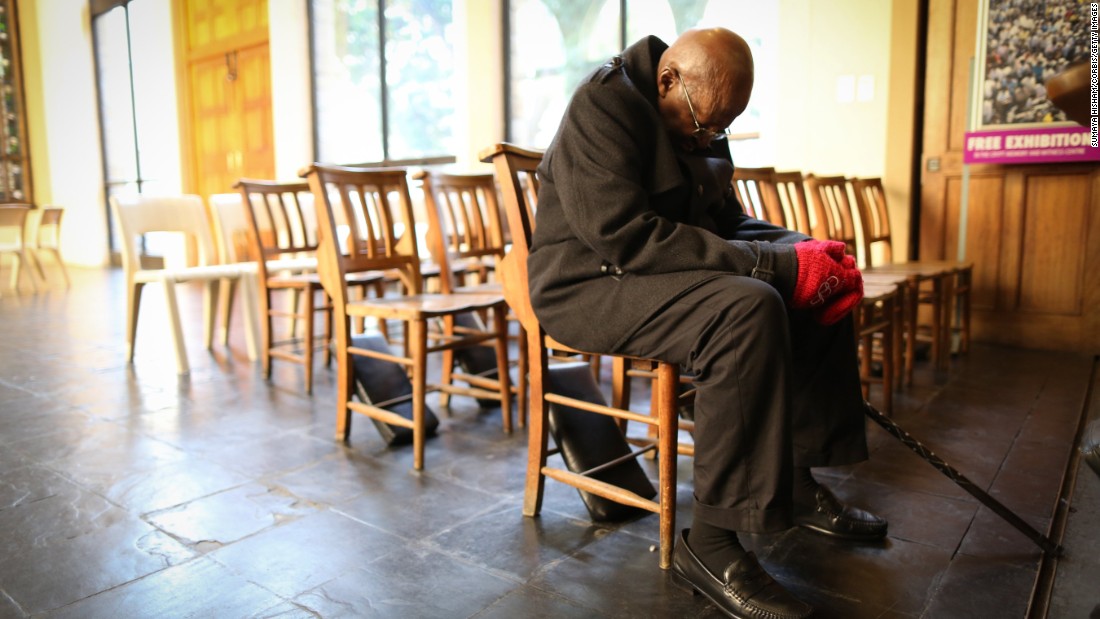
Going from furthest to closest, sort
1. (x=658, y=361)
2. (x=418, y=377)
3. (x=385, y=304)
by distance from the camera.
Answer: (x=385, y=304) → (x=418, y=377) → (x=658, y=361)

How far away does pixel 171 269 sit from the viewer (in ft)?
12.0

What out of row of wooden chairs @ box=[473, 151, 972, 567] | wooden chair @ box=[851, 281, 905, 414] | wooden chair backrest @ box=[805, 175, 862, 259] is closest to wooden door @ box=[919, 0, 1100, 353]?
row of wooden chairs @ box=[473, 151, 972, 567]

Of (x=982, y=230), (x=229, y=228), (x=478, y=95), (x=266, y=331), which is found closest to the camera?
(x=266, y=331)

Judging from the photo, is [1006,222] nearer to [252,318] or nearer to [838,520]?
[838,520]

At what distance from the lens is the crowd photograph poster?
369 centimetres

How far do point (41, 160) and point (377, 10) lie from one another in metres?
7.04

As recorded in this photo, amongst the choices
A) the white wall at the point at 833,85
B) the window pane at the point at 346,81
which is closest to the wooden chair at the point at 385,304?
the white wall at the point at 833,85

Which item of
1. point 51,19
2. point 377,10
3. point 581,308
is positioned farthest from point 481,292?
point 51,19

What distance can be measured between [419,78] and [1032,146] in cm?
484

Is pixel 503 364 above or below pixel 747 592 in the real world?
above

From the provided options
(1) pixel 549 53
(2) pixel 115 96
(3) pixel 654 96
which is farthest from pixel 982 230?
(2) pixel 115 96

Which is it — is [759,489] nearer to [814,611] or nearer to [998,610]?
[814,611]

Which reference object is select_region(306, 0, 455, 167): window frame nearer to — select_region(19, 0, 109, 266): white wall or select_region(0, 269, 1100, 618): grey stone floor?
select_region(0, 269, 1100, 618): grey stone floor

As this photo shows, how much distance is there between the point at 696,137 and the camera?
5.35 feet
